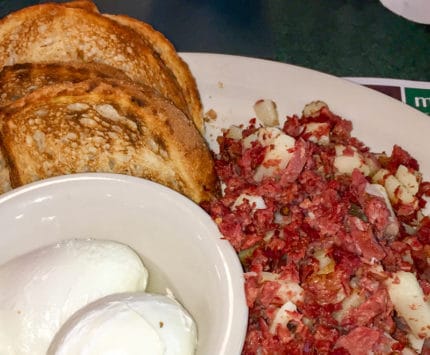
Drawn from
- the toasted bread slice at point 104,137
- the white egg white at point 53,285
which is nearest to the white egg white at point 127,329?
the white egg white at point 53,285

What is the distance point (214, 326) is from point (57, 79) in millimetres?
789

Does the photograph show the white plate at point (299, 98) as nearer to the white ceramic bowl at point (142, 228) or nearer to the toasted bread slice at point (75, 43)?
the toasted bread slice at point (75, 43)

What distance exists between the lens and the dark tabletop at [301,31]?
8.11ft

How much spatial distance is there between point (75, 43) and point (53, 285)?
2.58 feet

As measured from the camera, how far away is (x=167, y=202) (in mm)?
1354

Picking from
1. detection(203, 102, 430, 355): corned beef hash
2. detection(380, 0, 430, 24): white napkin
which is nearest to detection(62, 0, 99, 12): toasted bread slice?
detection(203, 102, 430, 355): corned beef hash

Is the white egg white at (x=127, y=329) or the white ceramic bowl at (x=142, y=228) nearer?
the white egg white at (x=127, y=329)

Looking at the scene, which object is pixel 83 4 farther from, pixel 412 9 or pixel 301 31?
pixel 412 9

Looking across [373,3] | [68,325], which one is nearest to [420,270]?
[68,325]

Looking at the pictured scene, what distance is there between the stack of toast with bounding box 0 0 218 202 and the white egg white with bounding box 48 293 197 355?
1.45 ft

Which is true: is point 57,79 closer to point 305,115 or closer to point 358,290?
point 305,115

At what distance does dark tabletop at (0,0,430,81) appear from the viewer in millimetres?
2471

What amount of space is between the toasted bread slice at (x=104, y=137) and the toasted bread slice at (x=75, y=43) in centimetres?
16

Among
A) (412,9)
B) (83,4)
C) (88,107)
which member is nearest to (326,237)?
(88,107)
